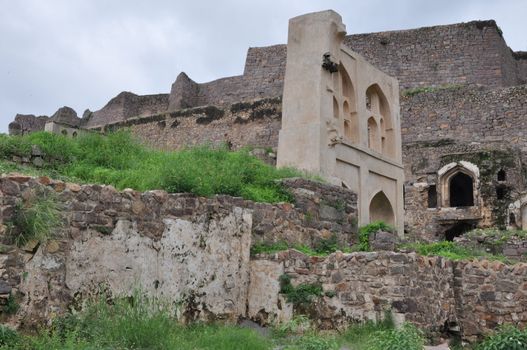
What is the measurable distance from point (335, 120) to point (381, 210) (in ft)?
8.99

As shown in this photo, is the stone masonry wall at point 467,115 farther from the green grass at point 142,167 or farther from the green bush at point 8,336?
the green bush at point 8,336

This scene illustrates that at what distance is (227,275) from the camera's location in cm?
705

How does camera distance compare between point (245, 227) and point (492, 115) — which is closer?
point (245, 227)

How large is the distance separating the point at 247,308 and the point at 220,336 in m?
1.61

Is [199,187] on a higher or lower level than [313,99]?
lower

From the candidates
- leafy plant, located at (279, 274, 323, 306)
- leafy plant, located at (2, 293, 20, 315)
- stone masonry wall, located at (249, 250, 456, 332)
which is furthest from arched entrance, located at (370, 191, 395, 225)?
leafy plant, located at (2, 293, 20, 315)

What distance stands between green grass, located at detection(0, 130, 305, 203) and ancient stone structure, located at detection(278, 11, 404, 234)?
149 centimetres

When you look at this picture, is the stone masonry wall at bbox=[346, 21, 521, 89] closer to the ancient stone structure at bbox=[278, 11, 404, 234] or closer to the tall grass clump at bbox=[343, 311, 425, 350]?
the ancient stone structure at bbox=[278, 11, 404, 234]

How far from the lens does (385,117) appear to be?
13.5 meters

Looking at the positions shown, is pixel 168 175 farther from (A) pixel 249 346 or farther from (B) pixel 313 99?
(B) pixel 313 99

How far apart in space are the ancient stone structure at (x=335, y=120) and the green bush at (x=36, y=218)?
18.8ft

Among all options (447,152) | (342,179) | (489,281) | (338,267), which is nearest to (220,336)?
(338,267)

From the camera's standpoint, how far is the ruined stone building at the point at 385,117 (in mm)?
11133

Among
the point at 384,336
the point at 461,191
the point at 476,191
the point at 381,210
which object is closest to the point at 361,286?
the point at 384,336
